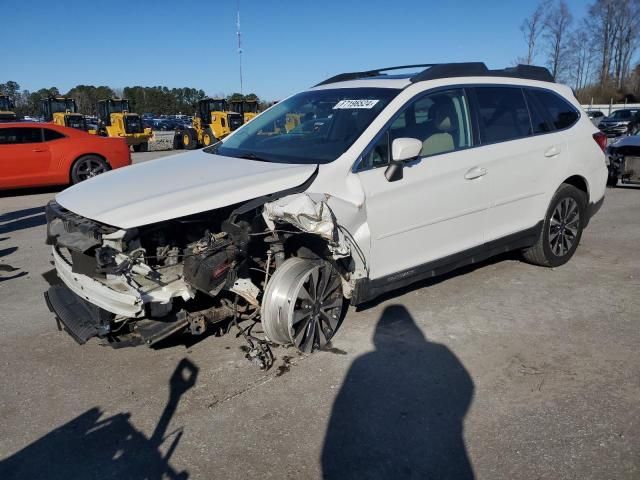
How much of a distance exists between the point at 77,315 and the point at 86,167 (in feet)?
29.7

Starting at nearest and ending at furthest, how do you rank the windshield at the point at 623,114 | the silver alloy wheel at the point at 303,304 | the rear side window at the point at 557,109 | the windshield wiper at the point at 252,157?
the silver alloy wheel at the point at 303,304 < the windshield wiper at the point at 252,157 < the rear side window at the point at 557,109 < the windshield at the point at 623,114

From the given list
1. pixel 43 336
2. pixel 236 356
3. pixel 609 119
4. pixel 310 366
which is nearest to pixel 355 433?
pixel 310 366

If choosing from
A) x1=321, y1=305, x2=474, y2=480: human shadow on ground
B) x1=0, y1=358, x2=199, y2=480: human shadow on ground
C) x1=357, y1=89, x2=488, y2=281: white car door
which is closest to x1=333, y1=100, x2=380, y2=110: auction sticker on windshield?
x1=357, y1=89, x2=488, y2=281: white car door

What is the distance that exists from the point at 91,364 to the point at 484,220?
3.29 m

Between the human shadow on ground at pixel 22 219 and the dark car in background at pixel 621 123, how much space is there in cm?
2537

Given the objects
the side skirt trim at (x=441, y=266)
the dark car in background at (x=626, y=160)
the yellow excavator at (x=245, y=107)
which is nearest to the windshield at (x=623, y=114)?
the yellow excavator at (x=245, y=107)

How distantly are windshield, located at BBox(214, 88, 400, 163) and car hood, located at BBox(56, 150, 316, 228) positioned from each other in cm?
24

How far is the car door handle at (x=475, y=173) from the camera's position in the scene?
4363mm

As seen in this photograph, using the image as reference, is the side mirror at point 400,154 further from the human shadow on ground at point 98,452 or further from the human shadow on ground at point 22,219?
the human shadow on ground at point 22,219

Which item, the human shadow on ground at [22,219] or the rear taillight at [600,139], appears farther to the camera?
the human shadow on ground at [22,219]

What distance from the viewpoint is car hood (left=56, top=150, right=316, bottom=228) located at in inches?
125

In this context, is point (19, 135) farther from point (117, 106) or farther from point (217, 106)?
point (117, 106)

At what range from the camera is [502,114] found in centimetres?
482

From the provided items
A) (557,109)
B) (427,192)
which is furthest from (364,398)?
(557,109)
